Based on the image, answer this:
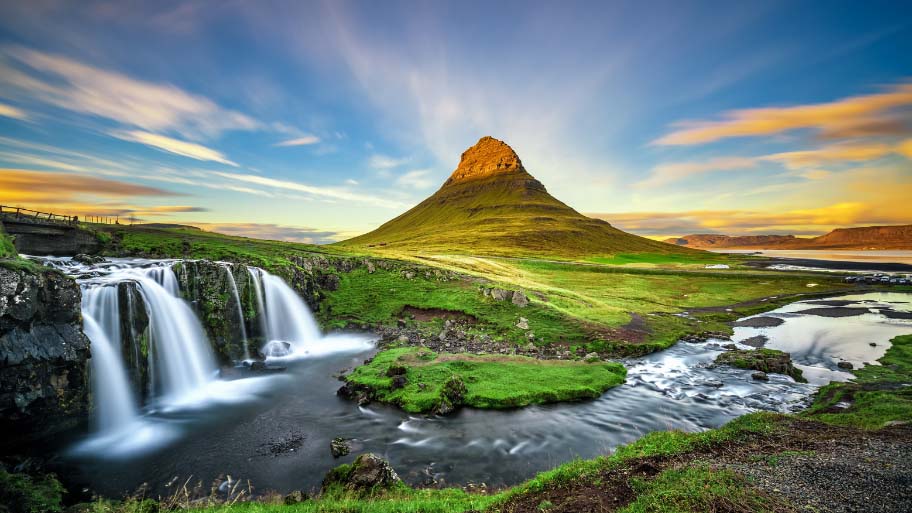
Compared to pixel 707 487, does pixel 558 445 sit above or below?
below

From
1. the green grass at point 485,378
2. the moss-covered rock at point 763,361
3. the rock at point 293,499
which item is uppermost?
the rock at point 293,499

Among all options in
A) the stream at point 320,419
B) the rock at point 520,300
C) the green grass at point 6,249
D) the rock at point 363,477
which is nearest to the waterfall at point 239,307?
the stream at point 320,419

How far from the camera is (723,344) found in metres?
41.2

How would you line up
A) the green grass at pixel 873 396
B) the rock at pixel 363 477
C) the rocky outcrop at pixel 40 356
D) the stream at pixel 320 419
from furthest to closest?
the rocky outcrop at pixel 40 356 < the green grass at pixel 873 396 < the stream at pixel 320 419 < the rock at pixel 363 477

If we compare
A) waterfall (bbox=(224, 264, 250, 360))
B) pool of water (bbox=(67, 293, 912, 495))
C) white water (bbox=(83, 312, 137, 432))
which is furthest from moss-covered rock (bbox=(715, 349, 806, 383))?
white water (bbox=(83, 312, 137, 432))

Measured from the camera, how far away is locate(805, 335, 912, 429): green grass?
725 inches

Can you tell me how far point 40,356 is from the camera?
779 inches

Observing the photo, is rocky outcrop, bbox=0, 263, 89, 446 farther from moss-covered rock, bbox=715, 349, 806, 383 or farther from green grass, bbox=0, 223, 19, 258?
moss-covered rock, bbox=715, 349, 806, 383

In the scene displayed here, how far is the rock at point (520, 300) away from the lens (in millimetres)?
46662

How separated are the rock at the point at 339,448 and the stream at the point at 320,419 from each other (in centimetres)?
43

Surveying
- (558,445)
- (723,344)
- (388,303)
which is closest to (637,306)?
(723,344)

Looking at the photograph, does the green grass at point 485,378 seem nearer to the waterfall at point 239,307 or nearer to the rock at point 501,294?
the waterfall at point 239,307

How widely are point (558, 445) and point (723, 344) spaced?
31617mm

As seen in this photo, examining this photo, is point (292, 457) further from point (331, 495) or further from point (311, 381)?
point (311, 381)
